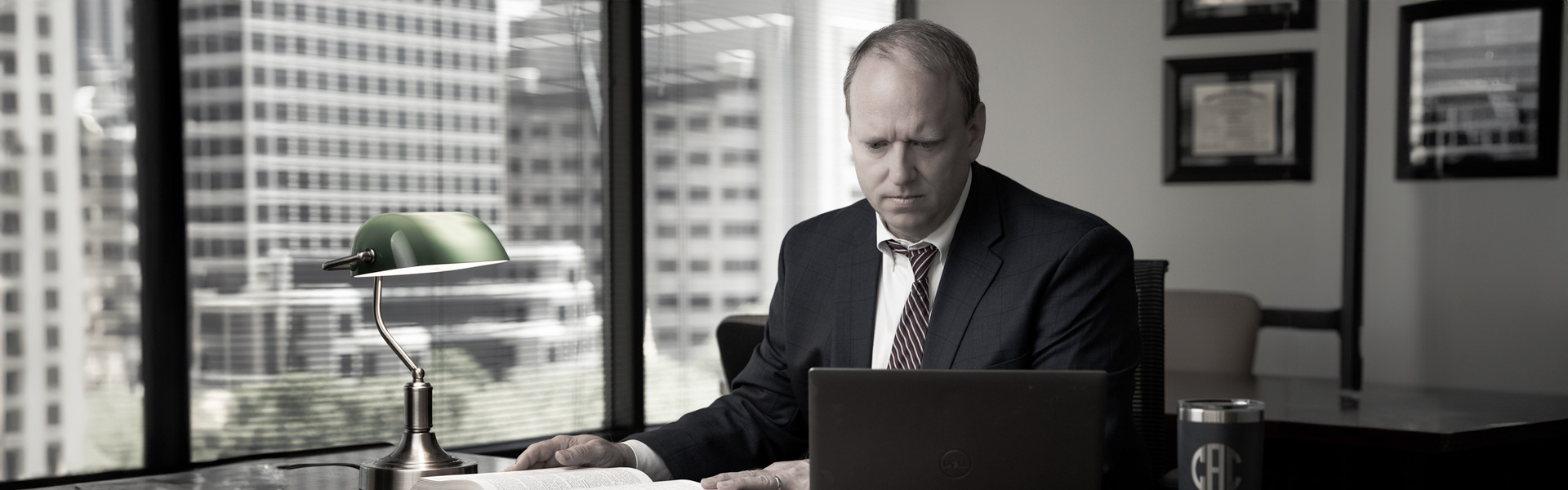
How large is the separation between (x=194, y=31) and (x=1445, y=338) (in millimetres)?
3611

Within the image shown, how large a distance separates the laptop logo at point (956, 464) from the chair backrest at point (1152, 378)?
0.93 m

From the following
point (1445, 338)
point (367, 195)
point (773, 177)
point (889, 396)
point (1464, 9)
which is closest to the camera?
point (889, 396)

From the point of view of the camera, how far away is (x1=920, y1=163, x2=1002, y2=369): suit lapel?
4.99 feet

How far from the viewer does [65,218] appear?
106 inches

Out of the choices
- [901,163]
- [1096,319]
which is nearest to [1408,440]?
[1096,319]

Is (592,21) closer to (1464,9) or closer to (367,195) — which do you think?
(367,195)

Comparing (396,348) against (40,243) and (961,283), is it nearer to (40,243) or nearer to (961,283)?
(961,283)

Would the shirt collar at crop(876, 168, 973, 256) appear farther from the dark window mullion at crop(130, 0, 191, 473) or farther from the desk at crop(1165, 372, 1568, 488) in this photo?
the dark window mullion at crop(130, 0, 191, 473)

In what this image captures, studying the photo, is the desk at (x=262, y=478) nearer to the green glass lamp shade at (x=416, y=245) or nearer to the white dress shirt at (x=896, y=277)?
the green glass lamp shade at (x=416, y=245)

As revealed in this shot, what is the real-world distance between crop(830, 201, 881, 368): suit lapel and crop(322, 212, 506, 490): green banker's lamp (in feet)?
1.53

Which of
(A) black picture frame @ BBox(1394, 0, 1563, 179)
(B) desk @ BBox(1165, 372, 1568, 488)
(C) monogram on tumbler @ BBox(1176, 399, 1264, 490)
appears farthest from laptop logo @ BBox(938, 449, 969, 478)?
(A) black picture frame @ BBox(1394, 0, 1563, 179)

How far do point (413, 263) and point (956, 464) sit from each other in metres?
0.68

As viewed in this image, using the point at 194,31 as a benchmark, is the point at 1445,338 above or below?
below

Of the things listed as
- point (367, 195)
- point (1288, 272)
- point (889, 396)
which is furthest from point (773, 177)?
point (889, 396)
